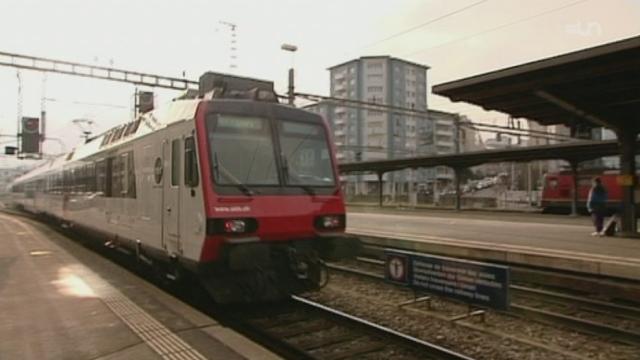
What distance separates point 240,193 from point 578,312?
5660 millimetres

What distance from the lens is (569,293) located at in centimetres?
1099

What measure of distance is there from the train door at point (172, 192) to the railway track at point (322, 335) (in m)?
1.37

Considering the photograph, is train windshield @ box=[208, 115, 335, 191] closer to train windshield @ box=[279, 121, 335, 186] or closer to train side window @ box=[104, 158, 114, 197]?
train windshield @ box=[279, 121, 335, 186]

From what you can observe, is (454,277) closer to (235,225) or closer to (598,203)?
(235,225)

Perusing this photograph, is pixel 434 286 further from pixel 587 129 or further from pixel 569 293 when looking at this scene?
pixel 587 129

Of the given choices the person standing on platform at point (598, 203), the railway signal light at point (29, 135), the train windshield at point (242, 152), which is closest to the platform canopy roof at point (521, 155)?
the person standing on platform at point (598, 203)

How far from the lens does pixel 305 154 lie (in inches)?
345

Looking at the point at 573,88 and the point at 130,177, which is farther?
the point at 573,88

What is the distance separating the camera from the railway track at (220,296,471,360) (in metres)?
6.79

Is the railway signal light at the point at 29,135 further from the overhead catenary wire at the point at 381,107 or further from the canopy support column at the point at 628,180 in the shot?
the canopy support column at the point at 628,180

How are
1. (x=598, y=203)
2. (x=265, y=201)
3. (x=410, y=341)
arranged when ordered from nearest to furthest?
1. (x=410, y=341)
2. (x=265, y=201)
3. (x=598, y=203)

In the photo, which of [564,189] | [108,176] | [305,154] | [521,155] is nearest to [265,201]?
[305,154]

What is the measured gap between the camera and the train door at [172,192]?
865 centimetres

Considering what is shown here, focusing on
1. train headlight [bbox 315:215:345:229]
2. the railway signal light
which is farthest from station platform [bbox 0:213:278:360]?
the railway signal light
